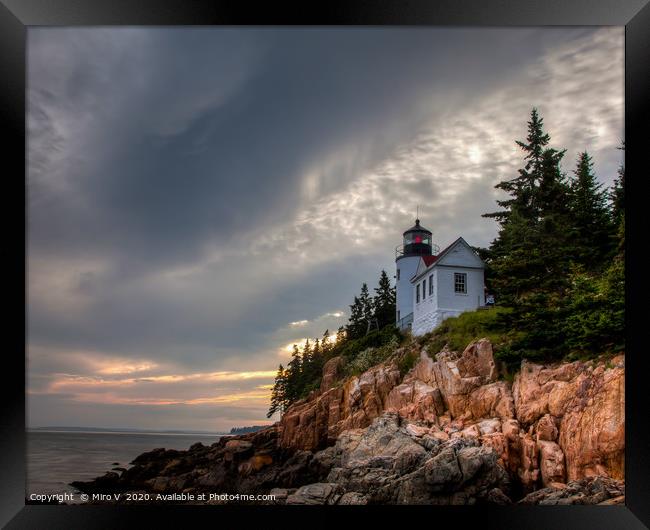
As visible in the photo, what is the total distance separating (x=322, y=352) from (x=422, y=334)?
2.06 meters

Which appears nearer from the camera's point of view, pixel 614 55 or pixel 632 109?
pixel 632 109

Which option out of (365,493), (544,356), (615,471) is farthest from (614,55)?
(365,493)

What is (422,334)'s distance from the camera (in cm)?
1134

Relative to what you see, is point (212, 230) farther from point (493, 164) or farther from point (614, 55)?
point (614, 55)

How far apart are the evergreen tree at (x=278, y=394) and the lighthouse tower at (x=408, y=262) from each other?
296 centimetres

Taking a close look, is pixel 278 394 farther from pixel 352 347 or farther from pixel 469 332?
pixel 469 332

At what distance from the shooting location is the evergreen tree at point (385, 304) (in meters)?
12.0

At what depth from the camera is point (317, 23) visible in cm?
468

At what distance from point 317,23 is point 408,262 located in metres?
7.49

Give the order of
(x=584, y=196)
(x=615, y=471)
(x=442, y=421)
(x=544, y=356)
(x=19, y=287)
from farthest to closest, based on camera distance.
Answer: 1. (x=584, y=196)
2. (x=442, y=421)
3. (x=544, y=356)
4. (x=615, y=471)
5. (x=19, y=287)

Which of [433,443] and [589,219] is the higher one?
[589,219]

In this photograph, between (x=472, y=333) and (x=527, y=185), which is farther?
(x=527, y=185)

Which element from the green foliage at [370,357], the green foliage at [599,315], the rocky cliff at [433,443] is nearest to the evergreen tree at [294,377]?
the rocky cliff at [433,443]

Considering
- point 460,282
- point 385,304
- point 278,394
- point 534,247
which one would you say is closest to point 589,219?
point 534,247
